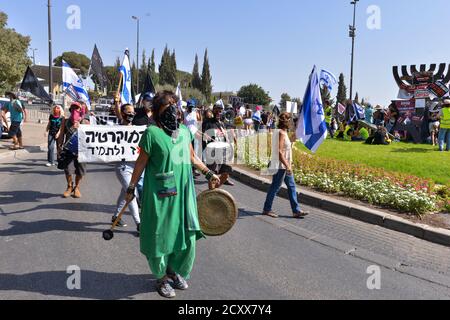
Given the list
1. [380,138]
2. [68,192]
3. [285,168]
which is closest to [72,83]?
[68,192]

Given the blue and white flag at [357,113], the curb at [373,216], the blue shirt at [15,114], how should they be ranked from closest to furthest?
the curb at [373,216]
the blue shirt at [15,114]
the blue and white flag at [357,113]

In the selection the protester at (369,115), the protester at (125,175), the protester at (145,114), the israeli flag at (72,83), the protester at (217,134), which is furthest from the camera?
the protester at (369,115)

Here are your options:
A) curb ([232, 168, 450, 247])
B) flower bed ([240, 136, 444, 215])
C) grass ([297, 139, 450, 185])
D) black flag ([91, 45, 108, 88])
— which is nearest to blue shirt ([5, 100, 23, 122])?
black flag ([91, 45, 108, 88])

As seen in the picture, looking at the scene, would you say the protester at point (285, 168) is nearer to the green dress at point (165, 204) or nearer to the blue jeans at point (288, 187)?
the blue jeans at point (288, 187)

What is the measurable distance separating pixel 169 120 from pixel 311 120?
4.36 m

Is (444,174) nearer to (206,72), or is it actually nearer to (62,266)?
(62,266)

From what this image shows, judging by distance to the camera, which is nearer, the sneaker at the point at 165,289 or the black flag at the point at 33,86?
A: the sneaker at the point at 165,289

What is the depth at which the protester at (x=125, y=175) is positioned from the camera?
560 cm

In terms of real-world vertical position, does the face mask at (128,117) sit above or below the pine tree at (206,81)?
below

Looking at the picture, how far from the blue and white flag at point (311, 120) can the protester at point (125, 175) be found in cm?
301

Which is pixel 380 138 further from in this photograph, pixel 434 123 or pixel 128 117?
pixel 128 117

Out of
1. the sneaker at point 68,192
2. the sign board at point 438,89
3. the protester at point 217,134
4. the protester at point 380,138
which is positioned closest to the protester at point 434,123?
the protester at point 380,138

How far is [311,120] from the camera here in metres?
7.54

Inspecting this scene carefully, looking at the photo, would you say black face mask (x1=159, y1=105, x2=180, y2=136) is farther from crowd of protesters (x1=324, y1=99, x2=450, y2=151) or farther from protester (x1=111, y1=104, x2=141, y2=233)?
crowd of protesters (x1=324, y1=99, x2=450, y2=151)
